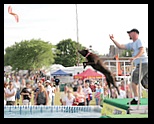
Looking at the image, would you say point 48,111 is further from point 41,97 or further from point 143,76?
point 143,76

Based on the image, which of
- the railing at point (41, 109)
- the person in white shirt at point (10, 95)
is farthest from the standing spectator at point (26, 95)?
the person in white shirt at point (10, 95)

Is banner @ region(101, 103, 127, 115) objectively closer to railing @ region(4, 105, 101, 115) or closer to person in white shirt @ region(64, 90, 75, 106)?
person in white shirt @ region(64, 90, 75, 106)

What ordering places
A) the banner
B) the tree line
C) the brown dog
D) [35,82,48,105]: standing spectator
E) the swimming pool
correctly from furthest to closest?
the tree line
the swimming pool
[35,82,48,105]: standing spectator
the brown dog
the banner

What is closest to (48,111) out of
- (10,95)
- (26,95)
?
(26,95)

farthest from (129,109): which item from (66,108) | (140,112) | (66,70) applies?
(66,70)

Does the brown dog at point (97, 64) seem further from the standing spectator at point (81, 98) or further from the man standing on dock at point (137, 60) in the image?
the man standing on dock at point (137, 60)

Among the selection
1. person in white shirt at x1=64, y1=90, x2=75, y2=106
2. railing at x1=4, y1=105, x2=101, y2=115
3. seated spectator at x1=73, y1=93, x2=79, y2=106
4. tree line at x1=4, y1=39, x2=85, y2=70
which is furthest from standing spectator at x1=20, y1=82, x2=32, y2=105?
tree line at x1=4, y1=39, x2=85, y2=70

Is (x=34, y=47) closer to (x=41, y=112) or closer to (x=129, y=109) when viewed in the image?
(x=41, y=112)

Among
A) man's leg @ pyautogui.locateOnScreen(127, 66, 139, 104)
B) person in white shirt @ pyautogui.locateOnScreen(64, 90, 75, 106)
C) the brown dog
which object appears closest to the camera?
man's leg @ pyautogui.locateOnScreen(127, 66, 139, 104)

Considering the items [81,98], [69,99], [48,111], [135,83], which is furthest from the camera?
[48,111]

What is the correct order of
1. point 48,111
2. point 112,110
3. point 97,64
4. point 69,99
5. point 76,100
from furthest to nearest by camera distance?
1. point 48,111
2. point 76,100
3. point 69,99
4. point 97,64
5. point 112,110
